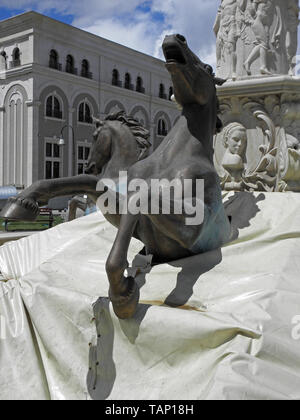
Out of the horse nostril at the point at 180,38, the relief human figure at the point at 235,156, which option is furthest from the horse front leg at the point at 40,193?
the relief human figure at the point at 235,156

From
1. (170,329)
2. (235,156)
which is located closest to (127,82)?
(235,156)

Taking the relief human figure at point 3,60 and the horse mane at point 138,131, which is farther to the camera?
the relief human figure at point 3,60

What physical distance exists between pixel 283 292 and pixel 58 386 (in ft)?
3.78


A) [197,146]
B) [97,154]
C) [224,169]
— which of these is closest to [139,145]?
[97,154]

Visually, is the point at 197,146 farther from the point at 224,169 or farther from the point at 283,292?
the point at 224,169

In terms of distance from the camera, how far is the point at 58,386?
7.34 ft

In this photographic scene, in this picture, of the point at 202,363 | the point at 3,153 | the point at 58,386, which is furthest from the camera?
the point at 3,153

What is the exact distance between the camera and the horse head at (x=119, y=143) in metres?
4.03

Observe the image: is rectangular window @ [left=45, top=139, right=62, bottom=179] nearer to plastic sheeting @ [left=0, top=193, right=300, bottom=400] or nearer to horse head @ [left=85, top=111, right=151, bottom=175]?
horse head @ [left=85, top=111, right=151, bottom=175]

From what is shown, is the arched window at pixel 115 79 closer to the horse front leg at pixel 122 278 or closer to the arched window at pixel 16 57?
the arched window at pixel 16 57

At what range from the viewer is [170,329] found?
2.07m

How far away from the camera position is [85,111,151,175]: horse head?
4.03m

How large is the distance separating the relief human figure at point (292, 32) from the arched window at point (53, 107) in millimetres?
27161
